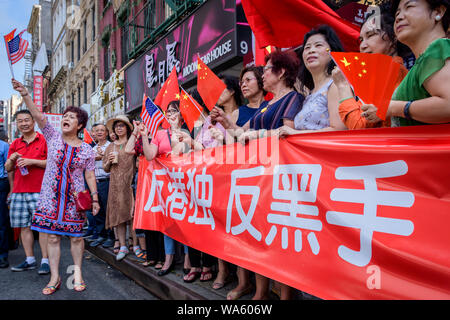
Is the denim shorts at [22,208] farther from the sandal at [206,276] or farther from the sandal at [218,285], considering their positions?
the sandal at [218,285]

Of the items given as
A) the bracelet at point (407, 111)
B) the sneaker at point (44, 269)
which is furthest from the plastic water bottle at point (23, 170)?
the bracelet at point (407, 111)

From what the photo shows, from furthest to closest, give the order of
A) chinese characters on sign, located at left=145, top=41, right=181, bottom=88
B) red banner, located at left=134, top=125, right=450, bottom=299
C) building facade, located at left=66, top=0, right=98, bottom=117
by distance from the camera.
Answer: building facade, located at left=66, top=0, right=98, bottom=117, chinese characters on sign, located at left=145, top=41, right=181, bottom=88, red banner, located at left=134, top=125, right=450, bottom=299

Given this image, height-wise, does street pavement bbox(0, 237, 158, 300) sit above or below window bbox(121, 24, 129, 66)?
below

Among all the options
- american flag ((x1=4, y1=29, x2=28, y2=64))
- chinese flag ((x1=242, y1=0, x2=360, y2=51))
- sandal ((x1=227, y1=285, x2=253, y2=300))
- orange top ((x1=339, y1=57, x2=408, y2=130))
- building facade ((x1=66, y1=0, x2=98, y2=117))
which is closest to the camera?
orange top ((x1=339, y1=57, x2=408, y2=130))

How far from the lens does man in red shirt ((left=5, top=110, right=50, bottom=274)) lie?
4.04 m

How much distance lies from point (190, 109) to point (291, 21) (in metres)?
1.43

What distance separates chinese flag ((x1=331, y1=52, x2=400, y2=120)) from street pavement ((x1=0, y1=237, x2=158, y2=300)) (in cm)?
278

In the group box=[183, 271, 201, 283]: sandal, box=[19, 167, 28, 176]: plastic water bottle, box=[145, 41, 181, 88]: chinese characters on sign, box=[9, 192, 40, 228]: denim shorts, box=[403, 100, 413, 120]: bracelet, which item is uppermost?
box=[145, 41, 181, 88]: chinese characters on sign

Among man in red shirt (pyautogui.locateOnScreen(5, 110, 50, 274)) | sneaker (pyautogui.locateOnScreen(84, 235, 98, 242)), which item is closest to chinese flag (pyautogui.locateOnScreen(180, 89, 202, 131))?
man in red shirt (pyautogui.locateOnScreen(5, 110, 50, 274))

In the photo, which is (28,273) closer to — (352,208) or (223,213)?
(223,213)

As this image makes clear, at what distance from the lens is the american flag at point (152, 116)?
123 inches

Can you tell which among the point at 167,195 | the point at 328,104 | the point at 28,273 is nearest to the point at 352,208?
the point at 328,104

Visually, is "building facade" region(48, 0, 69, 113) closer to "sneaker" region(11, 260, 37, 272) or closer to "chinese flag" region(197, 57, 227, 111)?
"sneaker" region(11, 260, 37, 272)

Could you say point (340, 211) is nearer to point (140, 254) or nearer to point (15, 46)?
point (140, 254)
